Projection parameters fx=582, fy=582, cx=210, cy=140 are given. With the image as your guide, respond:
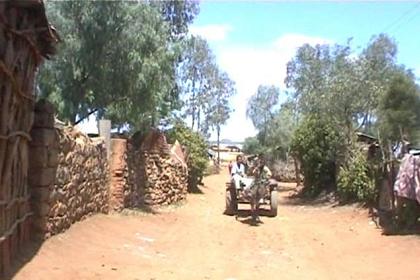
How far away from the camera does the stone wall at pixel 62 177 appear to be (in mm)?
9195

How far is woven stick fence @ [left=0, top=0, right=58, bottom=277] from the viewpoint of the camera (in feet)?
23.1

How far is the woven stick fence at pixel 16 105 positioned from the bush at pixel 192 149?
64.8ft

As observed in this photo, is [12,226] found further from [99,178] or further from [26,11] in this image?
[99,178]

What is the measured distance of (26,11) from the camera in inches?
318

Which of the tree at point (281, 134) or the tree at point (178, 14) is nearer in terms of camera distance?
the tree at point (178, 14)

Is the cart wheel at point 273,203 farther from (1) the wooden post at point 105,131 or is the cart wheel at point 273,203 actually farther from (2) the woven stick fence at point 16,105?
(2) the woven stick fence at point 16,105

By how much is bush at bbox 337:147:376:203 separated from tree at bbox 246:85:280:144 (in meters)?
39.9

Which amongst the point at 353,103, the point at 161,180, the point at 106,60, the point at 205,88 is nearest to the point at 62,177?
the point at 106,60

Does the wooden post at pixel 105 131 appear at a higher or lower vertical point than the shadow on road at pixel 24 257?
higher

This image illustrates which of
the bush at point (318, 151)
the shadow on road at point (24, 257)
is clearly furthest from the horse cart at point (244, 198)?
the shadow on road at point (24, 257)

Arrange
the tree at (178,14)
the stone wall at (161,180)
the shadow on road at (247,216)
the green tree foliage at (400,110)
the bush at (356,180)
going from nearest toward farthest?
the shadow on road at (247,216) < the bush at (356,180) < the stone wall at (161,180) < the green tree foliage at (400,110) < the tree at (178,14)

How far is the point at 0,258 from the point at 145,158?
12.1m

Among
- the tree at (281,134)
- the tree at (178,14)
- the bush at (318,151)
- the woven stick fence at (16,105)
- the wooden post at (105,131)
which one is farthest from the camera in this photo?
the tree at (281,134)

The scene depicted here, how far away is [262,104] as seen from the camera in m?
63.2
